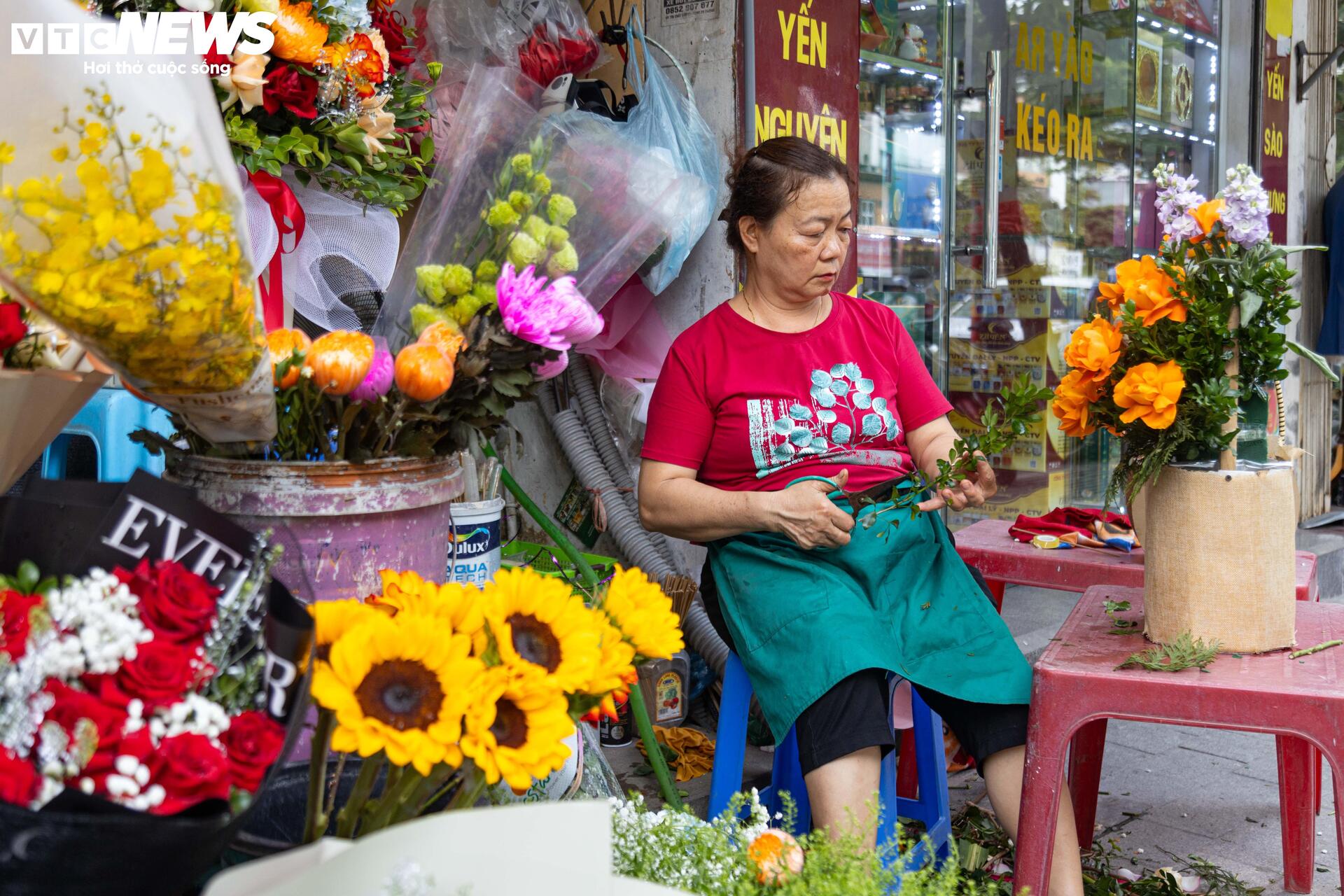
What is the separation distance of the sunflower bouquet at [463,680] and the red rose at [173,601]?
0.08m

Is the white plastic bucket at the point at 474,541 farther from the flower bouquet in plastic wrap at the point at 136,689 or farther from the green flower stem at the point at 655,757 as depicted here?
the flower bouquet in plastic wrap at the point at 136,689

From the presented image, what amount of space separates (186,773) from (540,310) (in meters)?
0.59

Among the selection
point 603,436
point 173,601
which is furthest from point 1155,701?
point 603,436

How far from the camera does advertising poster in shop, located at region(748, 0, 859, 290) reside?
3.19m

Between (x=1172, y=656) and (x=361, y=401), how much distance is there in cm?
126

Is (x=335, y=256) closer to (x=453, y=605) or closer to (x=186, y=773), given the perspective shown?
(x=453, y=605)

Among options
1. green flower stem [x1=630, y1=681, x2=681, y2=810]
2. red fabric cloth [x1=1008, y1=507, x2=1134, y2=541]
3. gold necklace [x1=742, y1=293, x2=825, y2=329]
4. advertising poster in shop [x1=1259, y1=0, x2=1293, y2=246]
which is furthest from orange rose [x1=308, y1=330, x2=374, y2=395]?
advertising poster in shop [x1=1259, y1=0, x2=1293, y2=246]

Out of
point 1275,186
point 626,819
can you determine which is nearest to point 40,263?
point 626,819

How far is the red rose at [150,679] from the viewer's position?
29.6 inches

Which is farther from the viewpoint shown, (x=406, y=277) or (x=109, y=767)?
(x=406, y=277)

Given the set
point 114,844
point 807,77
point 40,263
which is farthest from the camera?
point 807,77

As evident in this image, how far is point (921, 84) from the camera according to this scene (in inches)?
173

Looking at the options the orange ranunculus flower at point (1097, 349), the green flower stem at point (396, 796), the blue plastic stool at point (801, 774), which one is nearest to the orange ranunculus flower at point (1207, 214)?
the orange ranunculus flower at point (1097, 349)

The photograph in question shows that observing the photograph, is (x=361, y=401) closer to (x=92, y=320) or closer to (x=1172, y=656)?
(x=92, y=320)
